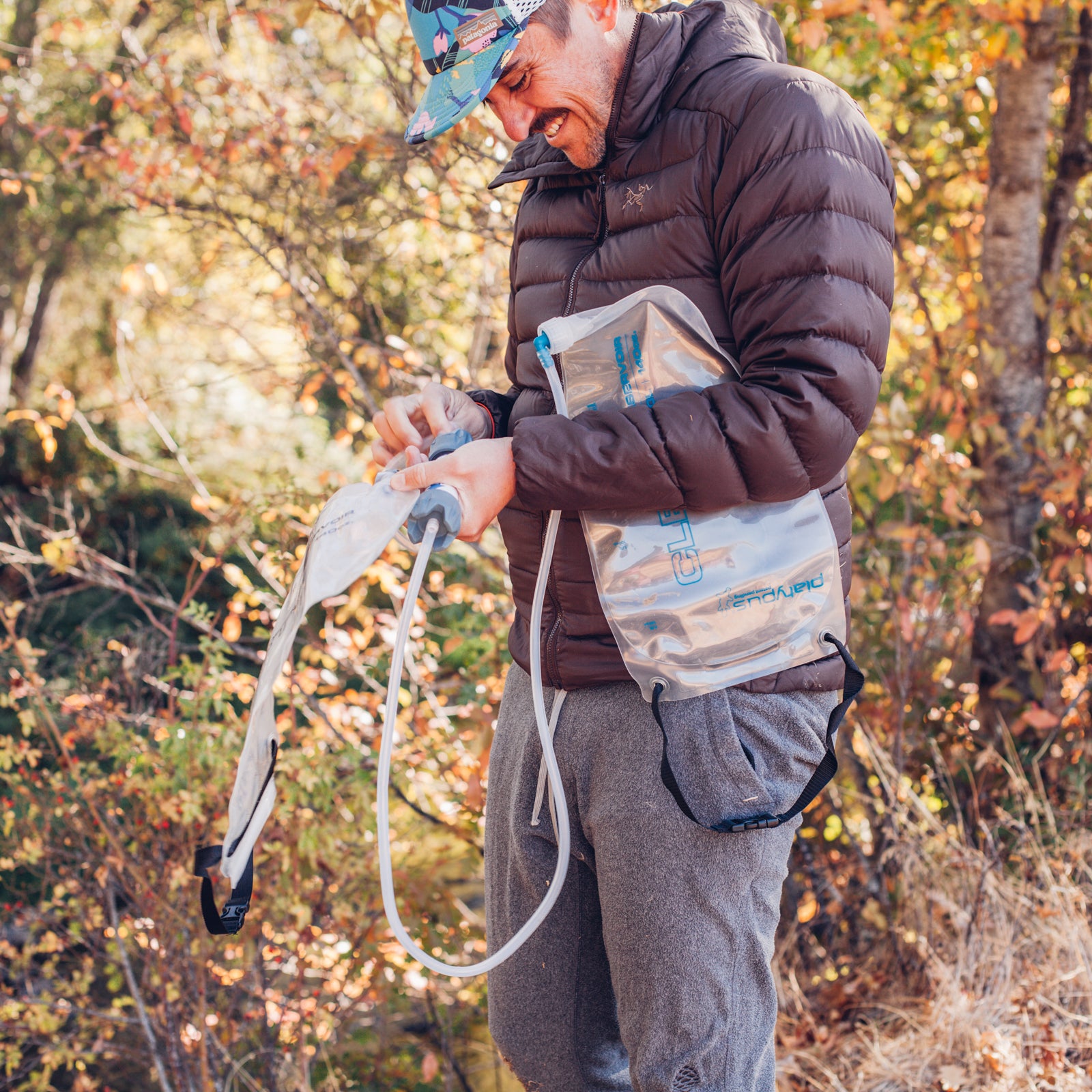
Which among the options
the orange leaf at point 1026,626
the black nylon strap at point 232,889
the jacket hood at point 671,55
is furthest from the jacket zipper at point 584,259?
the orange leaf at point 1026,626

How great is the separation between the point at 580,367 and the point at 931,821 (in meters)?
2.08

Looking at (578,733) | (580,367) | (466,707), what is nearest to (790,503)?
(580,367)

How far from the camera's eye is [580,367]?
1386mm

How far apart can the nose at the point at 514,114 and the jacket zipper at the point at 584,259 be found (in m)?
0.12

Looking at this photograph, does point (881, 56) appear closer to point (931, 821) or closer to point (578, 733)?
point (931, 821)

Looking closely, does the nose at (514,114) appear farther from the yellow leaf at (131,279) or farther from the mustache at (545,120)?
the yellow leaf at (131,279)

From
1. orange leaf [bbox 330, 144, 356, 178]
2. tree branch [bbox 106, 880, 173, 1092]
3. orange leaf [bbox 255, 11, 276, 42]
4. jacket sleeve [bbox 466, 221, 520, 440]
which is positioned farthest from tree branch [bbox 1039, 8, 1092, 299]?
tree branch [bbox 106, 880, 173, 1092]

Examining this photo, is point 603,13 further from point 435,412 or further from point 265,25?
point 265,25

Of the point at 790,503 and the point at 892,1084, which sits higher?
the point at 790,503

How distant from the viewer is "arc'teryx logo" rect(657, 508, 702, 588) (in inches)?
52.0

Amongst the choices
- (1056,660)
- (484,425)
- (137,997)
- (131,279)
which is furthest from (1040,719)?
(131,279)

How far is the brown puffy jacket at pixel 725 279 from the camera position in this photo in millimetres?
1221

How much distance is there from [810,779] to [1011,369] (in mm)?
2329

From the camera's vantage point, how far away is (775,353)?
1229 mm
